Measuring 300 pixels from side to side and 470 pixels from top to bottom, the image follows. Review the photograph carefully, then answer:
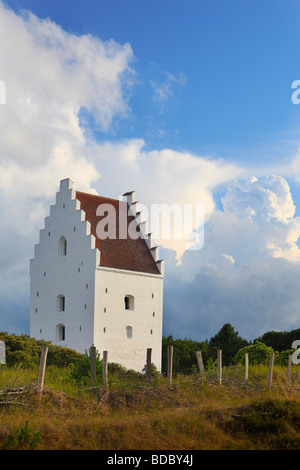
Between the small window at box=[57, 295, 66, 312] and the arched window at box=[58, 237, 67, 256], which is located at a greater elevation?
the arched window at box=[58, 237, 67, 256]

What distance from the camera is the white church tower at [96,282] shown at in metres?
37.2

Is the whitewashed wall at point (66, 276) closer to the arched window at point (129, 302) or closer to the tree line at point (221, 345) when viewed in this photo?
the arched window at point (129, 302)

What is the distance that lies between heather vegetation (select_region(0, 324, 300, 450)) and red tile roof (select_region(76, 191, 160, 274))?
1543 cm

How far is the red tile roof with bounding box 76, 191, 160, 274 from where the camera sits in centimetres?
3869

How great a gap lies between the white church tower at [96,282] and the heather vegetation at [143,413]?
13.4 meters

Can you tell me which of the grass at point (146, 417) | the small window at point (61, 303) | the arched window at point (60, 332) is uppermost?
the small window at point (61, 303)

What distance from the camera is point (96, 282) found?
37.0 metres

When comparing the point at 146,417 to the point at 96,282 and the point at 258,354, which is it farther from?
the point at 96,282

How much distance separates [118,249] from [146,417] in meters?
23.5

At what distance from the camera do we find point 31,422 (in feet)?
52.5

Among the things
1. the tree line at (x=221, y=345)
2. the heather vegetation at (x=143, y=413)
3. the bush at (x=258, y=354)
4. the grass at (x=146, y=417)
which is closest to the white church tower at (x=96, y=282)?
the tree line at (x=221, y=345)

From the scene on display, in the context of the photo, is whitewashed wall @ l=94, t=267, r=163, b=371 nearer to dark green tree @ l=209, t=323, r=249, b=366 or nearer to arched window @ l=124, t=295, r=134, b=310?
arched window @ l=124, t=295, r=134, b=310

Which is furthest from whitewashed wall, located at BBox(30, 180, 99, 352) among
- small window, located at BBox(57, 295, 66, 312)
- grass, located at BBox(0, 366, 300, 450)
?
grass, located at BBox(0, 366, 300, 450)

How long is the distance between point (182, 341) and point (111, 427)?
110ft
